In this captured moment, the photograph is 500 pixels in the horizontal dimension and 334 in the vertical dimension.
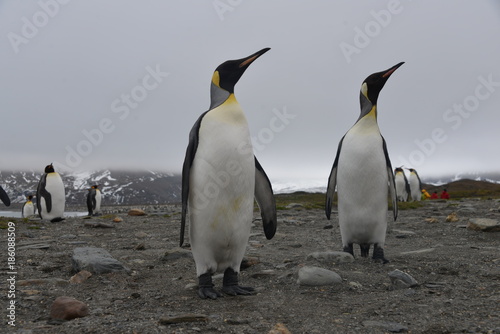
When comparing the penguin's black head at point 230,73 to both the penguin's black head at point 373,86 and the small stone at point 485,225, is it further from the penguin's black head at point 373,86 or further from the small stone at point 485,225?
the small stone at point 485,225

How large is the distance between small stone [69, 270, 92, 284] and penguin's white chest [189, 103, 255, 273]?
1172 millimetres

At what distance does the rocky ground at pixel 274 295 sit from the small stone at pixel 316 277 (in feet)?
0.19

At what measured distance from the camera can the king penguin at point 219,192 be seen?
12.0 feet

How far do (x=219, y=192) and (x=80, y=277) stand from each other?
1631 mm

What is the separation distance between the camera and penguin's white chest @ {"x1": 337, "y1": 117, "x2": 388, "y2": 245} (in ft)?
16.7

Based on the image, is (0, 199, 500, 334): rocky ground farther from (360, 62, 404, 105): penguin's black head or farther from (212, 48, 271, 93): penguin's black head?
(360, 62, 404, 105): penguin's black head

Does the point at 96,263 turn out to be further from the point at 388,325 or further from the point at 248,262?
the point at 388,325

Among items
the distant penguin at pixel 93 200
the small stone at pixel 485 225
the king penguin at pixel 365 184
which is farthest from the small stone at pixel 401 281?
the distant penguin at pixel 93 200

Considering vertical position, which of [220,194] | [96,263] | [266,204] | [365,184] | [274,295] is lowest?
[274,295]

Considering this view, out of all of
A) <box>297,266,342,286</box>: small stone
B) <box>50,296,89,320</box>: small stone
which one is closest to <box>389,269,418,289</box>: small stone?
<box>297,266,342,286</box>: small stone

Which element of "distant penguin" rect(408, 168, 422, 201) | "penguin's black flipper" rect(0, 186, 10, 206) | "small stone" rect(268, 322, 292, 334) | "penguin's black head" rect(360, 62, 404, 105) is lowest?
"small stone" rect(268, 322, 292, 334)

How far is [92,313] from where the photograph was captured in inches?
115

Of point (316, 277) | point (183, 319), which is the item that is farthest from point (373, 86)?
point (183, 319)

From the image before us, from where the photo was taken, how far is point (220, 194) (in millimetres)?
3676
